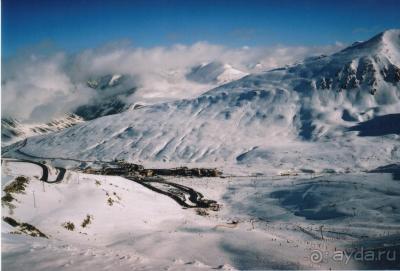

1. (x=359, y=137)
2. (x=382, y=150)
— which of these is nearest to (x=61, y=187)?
(x=382, y=150)

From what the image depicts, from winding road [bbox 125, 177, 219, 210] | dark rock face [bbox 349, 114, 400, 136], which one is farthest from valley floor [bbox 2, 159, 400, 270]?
dark rock face [bbox 349, 114, 400, 136]

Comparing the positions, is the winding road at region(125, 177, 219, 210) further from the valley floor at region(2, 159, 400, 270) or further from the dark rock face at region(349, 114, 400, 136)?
the dark rock face at region(349, 114, 400, 136)

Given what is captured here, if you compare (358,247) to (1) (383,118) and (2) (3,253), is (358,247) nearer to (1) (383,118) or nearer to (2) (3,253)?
(2) (3,253)

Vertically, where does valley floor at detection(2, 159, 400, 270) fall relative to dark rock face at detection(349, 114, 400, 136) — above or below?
below

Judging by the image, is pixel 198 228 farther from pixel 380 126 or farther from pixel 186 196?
pixel 380 126

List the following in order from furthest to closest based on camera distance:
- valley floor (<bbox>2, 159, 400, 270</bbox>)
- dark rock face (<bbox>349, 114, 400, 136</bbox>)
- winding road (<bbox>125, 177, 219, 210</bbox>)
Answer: dark rock face (<bbox>349, 114, 400, 136</bbox>) < winding road (<bbox>125, 177, 219, 210</bbox>) < valley floor (<bbox>2, 159, 400, 270</bbox>)

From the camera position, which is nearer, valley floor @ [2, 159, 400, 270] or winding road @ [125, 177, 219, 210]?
valley floor @ [2, 159, 400, 270]

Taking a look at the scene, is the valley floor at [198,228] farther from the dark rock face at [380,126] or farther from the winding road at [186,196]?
the dark rock face at [380,126]

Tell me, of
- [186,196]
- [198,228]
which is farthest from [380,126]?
[198,228]
